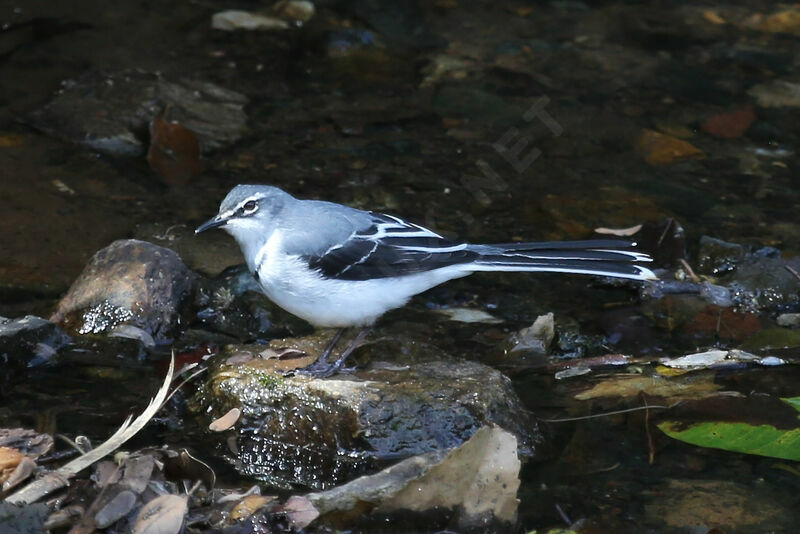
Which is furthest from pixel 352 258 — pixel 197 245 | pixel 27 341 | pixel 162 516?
pixel 197 245

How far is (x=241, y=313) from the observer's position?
20.8 feet

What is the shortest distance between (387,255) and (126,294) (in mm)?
1547

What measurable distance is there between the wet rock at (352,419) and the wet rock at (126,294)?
1.04 m

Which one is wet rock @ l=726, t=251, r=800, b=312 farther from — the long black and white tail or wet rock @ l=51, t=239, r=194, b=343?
wet rock @ l=51, t=239, r=194, b=343

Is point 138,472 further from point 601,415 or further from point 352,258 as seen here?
point 601,415

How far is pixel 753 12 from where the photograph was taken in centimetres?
1102

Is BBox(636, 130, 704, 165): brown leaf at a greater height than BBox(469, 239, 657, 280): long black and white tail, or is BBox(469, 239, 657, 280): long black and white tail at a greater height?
BBox(469, 239, 657, 280): long black and white tail

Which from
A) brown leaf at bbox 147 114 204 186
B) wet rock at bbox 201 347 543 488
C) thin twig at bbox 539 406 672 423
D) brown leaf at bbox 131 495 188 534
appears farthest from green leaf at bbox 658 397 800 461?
brown leaf at bbox 147 114 204 186

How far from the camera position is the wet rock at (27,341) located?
18.0ft

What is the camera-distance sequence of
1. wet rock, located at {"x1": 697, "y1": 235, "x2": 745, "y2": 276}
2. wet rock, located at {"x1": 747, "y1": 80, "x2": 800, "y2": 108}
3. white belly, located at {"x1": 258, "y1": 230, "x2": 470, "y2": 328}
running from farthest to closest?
wet rock, located at {"x1": 747, "y1": 80, "x2": 800, "y2": 108} → wet rock, located at {"x1": 697, "y1": 235, "x2": 745, "y2": 276} → white belly, located at {"x1": 258, "y1": 230, "x2": 470, "y2": 328}

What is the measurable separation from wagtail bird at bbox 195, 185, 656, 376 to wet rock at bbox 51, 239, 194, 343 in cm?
74

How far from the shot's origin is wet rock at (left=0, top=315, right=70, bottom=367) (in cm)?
548

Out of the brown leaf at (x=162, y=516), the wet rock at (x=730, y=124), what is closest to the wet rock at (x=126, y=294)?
the brown leaf at (x=162, y=516)

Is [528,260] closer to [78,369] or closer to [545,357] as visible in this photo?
[545,357]
